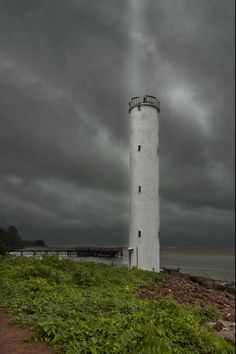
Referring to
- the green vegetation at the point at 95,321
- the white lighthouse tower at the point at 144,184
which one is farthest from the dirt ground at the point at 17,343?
the white lighthouse tower at the point at 144,184

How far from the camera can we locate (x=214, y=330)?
412 inches

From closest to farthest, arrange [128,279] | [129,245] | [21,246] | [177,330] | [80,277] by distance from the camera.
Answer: [177,330]
[21,246]
[80,277]
[128,279]
[129,245]

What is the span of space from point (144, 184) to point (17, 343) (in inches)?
665

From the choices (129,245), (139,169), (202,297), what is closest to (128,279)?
(202,297)

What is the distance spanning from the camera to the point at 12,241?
9.06m

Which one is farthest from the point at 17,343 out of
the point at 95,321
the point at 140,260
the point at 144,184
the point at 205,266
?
the point at 205,266

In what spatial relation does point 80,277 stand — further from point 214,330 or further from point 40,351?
point 40,351

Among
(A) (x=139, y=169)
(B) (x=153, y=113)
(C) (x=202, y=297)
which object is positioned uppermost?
(B) (x=153, y=113)

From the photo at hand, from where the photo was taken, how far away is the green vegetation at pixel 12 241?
7.61 metres

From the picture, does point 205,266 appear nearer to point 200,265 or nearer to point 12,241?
point 200,265

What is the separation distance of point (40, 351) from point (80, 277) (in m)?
7.24

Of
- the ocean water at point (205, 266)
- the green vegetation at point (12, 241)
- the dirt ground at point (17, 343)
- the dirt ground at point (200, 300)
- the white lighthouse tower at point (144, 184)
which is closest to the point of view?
the dirt ground at point (17, 343)

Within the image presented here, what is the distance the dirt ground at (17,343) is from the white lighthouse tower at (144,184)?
48.9 feet

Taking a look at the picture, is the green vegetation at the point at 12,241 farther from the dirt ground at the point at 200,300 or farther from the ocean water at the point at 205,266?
the ocean water at the point at 205,266
